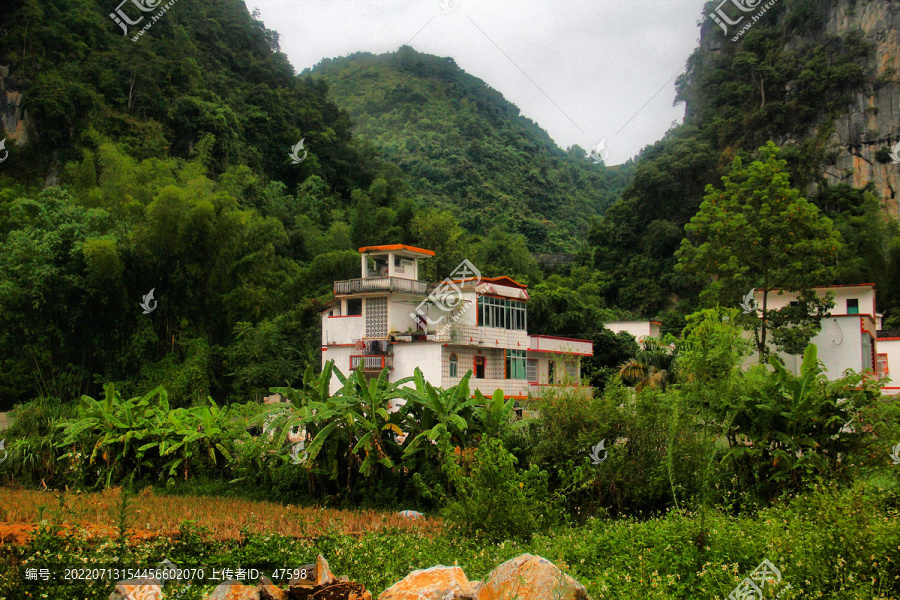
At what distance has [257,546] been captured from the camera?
7762 mm

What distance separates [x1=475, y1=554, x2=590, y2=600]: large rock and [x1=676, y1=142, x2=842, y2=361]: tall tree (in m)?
18.3

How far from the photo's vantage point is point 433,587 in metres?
6.10

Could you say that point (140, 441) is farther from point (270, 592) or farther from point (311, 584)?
point (270, 592)

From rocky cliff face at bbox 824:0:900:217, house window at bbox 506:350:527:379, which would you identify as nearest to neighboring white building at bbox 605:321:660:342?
house window at bbox 506:350:527:379

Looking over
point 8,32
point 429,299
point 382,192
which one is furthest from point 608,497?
point 8,32

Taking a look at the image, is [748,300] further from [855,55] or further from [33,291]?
[855,55]

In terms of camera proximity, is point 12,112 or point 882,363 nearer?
point 882,363

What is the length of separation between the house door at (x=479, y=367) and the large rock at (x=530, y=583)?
18.4 m

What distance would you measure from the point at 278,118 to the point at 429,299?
31.3m

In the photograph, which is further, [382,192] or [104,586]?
[382,192]

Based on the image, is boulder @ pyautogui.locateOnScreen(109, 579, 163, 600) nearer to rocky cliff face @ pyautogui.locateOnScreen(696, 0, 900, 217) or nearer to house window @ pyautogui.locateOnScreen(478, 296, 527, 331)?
house window @ pyautogui.locateOnScreen(478, 296, 527, 331)

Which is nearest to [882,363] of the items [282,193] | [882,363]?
[882,363]

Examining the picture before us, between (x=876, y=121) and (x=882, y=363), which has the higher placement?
(x=876, y=121)

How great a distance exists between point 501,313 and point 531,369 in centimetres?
328
